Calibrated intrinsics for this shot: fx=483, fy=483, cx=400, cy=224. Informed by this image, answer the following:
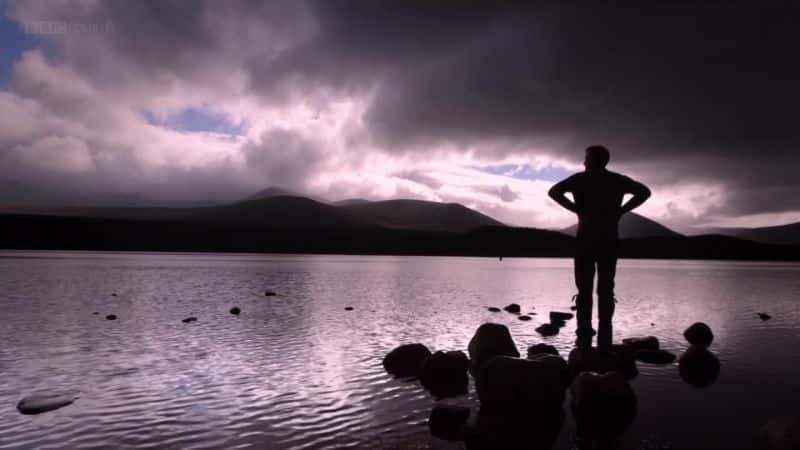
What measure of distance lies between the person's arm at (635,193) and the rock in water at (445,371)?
18.2ft

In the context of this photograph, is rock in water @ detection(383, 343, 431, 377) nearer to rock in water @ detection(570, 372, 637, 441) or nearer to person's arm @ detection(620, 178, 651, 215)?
rock in water @ detection(570, 372, 637, 441)

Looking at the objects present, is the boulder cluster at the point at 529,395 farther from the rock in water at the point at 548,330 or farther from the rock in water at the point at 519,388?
the rock in water at the point at 548,330

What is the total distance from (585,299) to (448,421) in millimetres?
5689

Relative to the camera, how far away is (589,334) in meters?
12.3

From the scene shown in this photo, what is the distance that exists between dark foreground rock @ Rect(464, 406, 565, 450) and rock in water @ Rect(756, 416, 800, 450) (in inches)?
109

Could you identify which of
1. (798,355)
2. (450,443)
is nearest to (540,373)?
(450,443)

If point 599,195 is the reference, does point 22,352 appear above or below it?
below

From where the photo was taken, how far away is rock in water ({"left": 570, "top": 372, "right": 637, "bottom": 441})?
857cm

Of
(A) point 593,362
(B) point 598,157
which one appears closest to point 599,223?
(B) point 598,157

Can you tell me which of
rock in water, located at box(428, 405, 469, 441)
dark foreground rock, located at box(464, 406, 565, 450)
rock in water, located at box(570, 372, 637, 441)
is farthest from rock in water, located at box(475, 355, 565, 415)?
rock in water, located at box(428, 405, 469, 441)

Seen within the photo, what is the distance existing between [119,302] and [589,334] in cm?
2715

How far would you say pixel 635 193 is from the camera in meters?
12.3

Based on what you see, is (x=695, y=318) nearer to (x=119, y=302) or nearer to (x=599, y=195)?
(x=599, y=195)

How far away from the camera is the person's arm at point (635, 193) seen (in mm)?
12182
